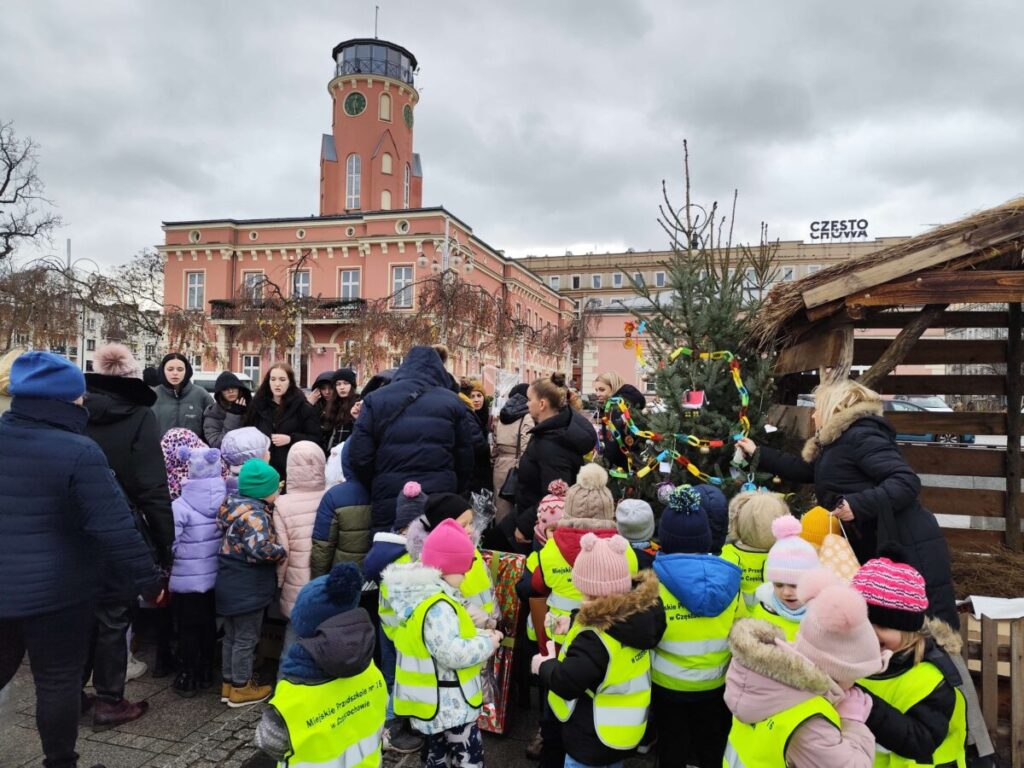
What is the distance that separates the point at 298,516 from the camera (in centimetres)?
433

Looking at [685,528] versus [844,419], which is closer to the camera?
[685,528]

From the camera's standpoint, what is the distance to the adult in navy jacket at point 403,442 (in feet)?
13.8

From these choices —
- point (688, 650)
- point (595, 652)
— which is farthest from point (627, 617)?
point (688, 650)

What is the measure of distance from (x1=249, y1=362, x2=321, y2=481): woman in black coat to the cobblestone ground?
2097 mm

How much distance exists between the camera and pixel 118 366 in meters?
4.25

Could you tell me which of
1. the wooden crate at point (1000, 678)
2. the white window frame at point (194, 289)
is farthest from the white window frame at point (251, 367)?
the wooden crate at point (1000, 678)

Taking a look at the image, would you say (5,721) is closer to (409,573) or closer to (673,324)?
(409,573)

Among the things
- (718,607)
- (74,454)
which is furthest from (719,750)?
(74,454)

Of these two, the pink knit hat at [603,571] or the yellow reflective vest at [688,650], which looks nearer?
the pink knit hat at [603,571]

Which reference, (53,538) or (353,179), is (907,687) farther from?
(353,179)

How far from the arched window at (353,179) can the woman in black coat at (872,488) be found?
1573 inches

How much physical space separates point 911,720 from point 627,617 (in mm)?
992

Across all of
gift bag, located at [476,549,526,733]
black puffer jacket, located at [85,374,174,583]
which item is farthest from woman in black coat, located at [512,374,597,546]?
black puffer jacket, located at [85,374,174,583]

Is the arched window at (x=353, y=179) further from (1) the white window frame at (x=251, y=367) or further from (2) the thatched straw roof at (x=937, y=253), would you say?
(2) the thatched straw roof at (x=937, y=253)
